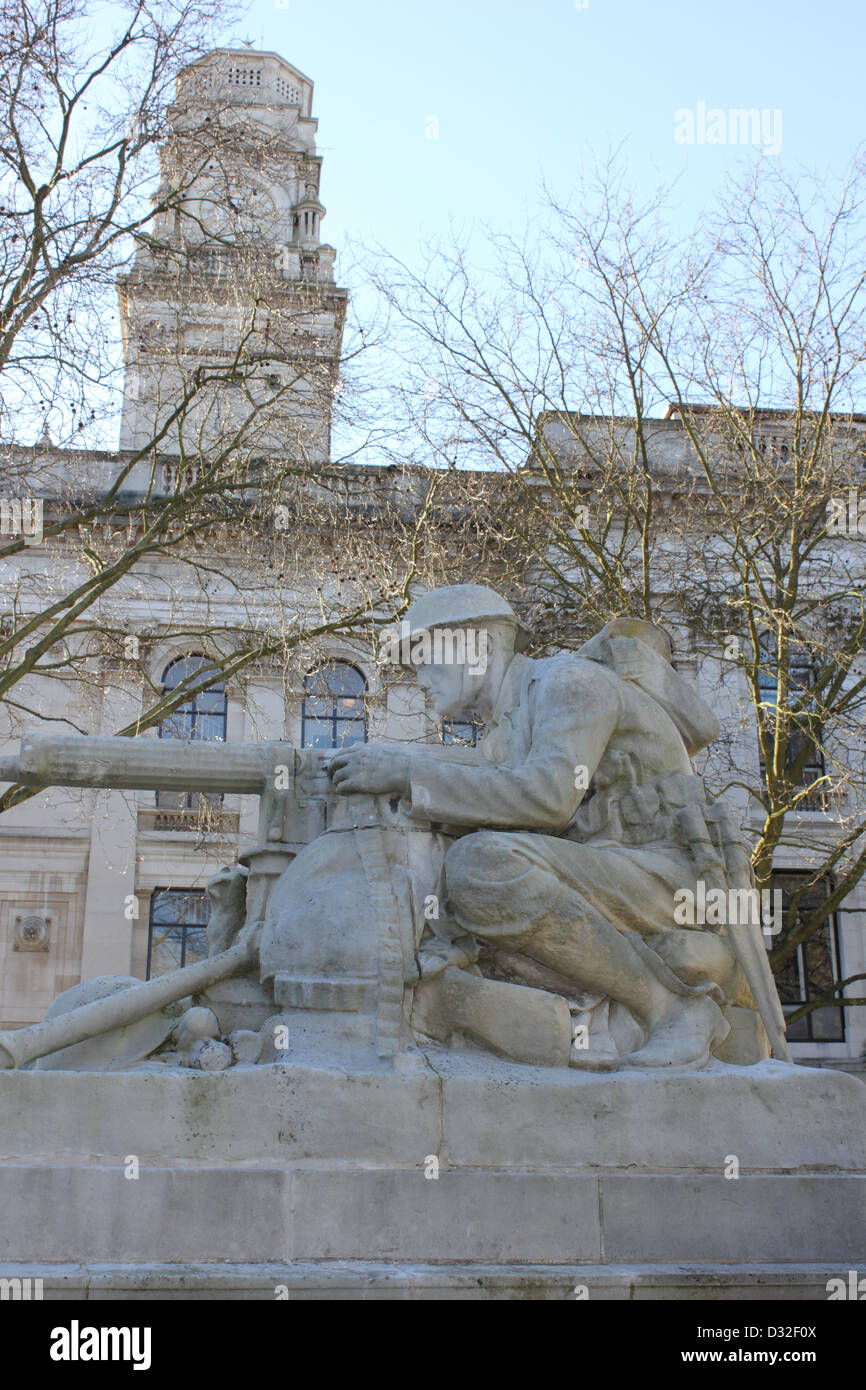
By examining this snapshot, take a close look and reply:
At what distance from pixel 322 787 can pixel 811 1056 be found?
19.9 m

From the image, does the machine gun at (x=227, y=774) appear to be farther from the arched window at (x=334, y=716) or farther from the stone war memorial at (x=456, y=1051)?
the arched window at (x=334, y=716)

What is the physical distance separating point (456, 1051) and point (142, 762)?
157 cm

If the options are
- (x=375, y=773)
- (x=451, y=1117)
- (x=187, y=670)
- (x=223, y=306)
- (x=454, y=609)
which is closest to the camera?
(x=451, y=1117)

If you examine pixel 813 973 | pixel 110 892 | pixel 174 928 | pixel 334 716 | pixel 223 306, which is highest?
pixel 223 306

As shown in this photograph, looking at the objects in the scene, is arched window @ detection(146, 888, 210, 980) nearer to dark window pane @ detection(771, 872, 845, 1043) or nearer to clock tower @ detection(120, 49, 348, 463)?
dark window pane @ detection(771, 872, 845, 1043)

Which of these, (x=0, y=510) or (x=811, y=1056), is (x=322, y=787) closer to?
(x=0, y=510)

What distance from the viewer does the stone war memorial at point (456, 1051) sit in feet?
13.0

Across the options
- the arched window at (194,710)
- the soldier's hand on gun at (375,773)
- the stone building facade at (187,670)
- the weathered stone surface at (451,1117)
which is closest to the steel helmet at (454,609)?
the soldier's hand on gun at (375,773)

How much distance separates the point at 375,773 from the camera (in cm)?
484

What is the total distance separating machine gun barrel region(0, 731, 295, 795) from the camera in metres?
5.03

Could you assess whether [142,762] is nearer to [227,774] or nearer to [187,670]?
[227,774]

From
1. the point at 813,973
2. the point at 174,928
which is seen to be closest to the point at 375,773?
the point at 174,928

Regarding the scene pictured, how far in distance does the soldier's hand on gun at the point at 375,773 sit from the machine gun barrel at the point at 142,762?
36 cm
